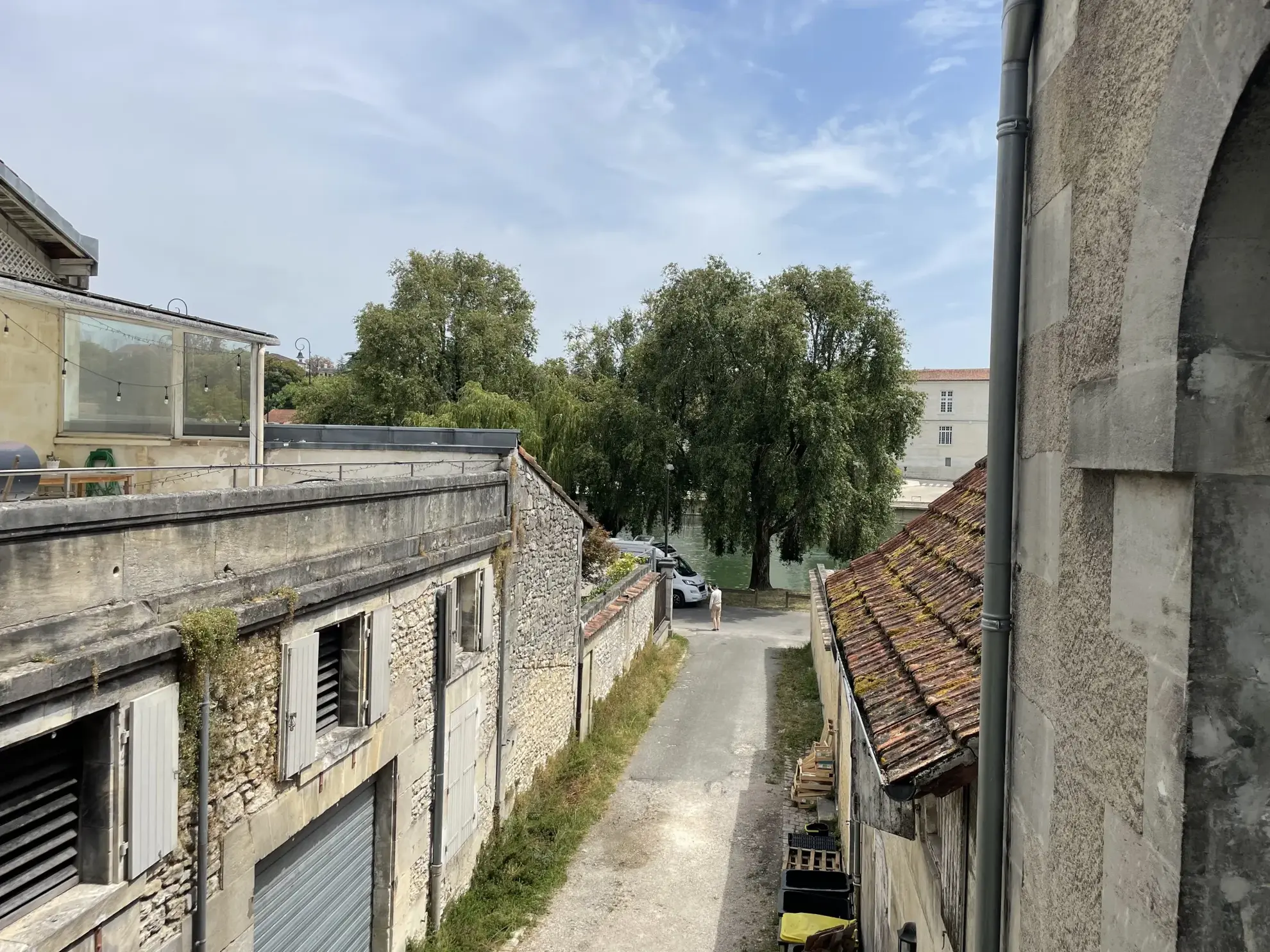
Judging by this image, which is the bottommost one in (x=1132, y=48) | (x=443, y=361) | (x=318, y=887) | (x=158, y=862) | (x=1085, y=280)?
(x=318, y=887)

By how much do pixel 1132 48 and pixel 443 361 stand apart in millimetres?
32240

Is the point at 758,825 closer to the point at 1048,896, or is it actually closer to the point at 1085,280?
the point at 1048,896

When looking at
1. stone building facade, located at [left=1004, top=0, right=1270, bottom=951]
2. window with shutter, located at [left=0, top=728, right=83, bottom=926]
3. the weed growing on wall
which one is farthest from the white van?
stone building facade, located at [left=1004, top=0, right=1270, bottom=951]

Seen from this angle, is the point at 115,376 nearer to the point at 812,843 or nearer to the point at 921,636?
the point at 921,636

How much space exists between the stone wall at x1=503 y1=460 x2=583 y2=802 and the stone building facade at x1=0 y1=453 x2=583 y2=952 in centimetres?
31

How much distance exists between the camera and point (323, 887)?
7250 millimetres

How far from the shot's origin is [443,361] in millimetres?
33062

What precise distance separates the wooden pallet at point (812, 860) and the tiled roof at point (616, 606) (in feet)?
17.9

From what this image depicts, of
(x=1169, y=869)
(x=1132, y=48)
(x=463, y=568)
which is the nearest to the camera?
(x=1169, y=869)

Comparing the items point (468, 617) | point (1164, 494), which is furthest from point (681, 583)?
point (1164, 494)

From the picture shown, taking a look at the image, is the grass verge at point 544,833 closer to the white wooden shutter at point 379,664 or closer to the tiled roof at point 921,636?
the white wooden shutter at point 379,664

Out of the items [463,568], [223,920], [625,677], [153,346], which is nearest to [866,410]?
[625,677]

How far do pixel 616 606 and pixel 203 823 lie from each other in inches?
481

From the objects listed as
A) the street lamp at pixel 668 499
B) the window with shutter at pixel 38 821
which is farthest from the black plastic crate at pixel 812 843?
the street lamp at pixel 668 499
